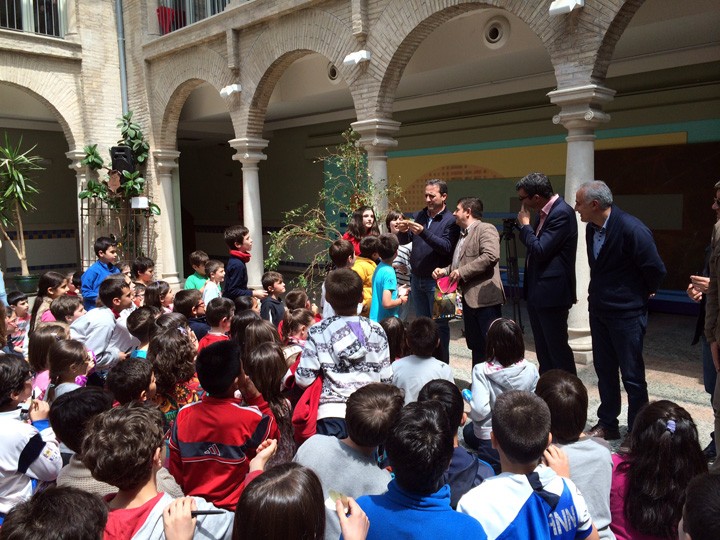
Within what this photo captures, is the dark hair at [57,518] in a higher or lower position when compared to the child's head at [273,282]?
lower

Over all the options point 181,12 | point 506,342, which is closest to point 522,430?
point 506,342

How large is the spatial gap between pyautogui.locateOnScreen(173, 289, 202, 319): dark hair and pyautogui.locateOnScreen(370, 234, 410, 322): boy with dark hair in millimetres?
1382

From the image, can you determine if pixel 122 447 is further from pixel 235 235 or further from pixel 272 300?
pixel 235 235

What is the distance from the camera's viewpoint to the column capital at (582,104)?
231 inches

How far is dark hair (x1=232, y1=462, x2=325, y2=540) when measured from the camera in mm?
1511

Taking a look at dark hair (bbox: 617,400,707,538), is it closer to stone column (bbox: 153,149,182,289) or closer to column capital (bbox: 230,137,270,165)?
column capital (bbox: 230,137,270,165)

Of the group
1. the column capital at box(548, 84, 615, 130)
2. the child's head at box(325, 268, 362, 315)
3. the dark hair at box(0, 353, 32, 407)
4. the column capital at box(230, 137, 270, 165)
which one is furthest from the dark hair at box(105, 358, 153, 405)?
the column capital at box(230, 137, 270, 165)

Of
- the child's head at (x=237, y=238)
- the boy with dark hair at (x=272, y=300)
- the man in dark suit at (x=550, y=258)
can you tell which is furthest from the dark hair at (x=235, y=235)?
the man in dark suit at (x=550, y=258)

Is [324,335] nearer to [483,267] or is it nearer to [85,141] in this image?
[483,267]

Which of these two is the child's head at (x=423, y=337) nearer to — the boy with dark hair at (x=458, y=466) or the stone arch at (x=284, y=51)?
the boy with dark hair at (x=458, y=466)

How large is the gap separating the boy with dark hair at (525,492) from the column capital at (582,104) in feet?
15.4

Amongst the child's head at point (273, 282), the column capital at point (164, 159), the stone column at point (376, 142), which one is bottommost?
the child's head at point (273, 282)

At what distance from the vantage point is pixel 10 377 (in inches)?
104

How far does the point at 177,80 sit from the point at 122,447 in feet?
35.3
